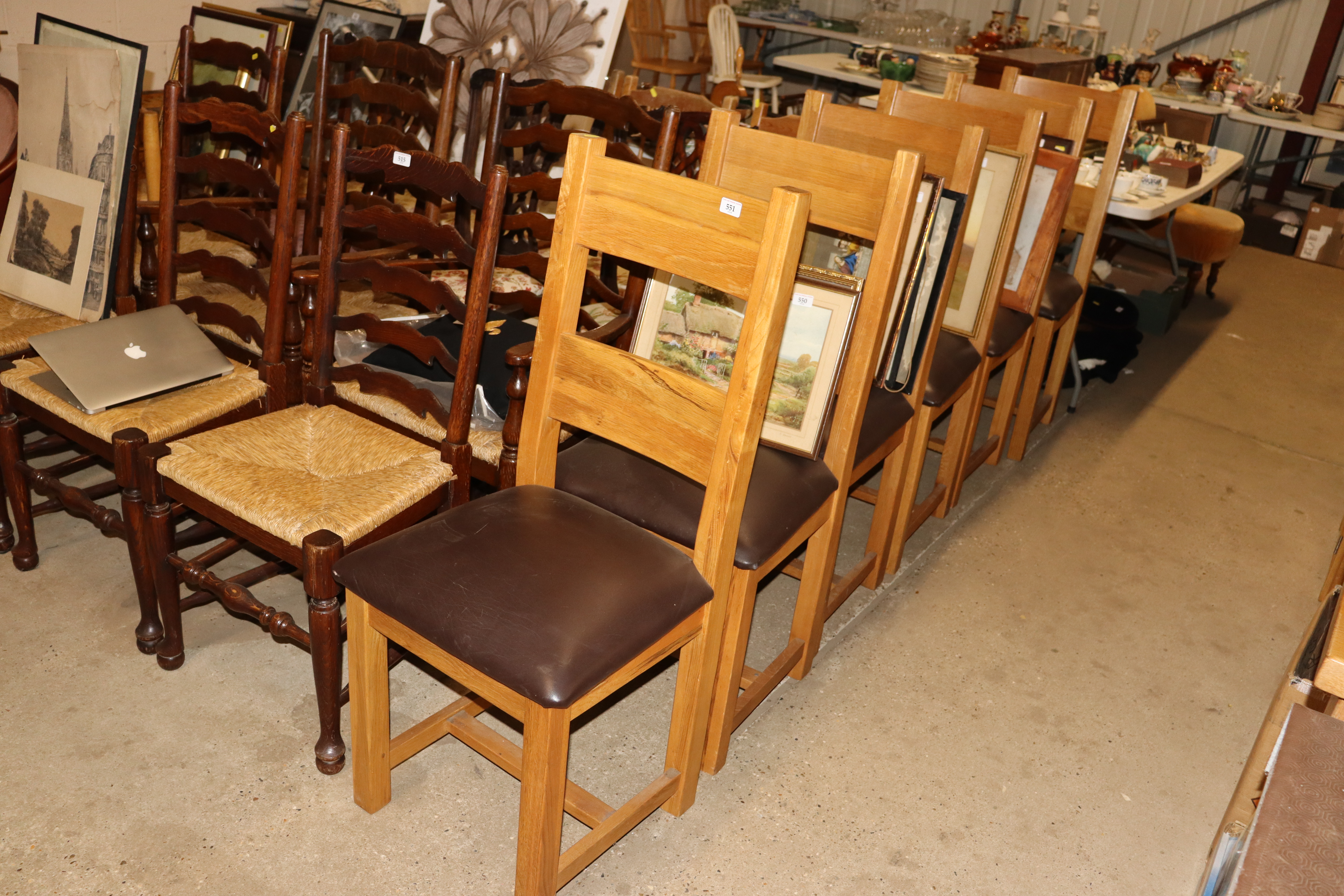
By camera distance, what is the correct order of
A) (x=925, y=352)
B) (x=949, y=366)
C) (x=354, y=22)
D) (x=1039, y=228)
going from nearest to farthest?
(x=925, y=352)
(x=949, y=366)
(x=1039, y=228)
(x=354, y=22)

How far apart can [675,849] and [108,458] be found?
50.5 inches

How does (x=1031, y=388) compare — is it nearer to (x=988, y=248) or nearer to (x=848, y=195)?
(x=988, y=248)

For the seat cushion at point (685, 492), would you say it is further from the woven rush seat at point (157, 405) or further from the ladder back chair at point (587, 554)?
the woven rush seat at point (157, 405)

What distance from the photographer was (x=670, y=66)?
278 inches

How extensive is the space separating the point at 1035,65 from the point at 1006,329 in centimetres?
244

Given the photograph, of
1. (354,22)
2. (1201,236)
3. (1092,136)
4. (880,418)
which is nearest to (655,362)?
(880,418)

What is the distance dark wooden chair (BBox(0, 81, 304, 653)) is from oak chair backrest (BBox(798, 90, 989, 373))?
1.04m

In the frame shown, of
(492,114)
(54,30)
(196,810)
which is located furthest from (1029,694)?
(54,30)

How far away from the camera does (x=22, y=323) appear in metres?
2.29

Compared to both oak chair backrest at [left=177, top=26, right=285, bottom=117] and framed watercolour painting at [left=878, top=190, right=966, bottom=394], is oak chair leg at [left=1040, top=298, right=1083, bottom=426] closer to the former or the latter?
framed watercolour painting at [left=878, top=190, right=966, bottom=394]

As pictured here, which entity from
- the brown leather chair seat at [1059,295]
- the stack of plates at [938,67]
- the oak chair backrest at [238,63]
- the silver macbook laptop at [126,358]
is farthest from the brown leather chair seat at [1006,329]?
the stack of plates at [938,67]

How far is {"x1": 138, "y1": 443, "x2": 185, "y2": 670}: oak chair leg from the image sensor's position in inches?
71.1

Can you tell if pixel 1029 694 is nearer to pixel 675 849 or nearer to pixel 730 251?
pixel 675 849

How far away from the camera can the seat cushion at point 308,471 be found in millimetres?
1690
